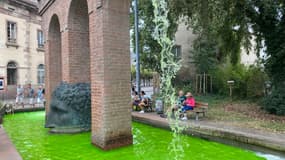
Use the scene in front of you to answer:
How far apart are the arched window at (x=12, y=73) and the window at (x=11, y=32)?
193 cm

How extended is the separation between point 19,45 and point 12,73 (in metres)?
2.40

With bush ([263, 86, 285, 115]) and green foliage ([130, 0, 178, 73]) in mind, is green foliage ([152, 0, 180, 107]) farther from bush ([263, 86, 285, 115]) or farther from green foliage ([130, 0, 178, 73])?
bush ([263, 86, 285, 115])

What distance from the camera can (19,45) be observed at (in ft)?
70.7

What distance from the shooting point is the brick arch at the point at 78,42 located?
712 centimetres

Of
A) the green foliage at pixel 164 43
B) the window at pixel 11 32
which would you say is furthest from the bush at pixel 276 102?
the window at pixel 11 32

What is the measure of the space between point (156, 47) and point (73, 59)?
9.82 metres

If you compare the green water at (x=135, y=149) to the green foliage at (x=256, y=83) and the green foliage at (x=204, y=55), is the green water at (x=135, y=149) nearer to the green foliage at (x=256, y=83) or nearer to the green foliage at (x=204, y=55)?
the green foliage at (x=256, y=83)

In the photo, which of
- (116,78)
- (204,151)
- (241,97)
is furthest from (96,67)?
(241,97)

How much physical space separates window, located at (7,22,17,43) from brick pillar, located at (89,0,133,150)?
59.7 ft

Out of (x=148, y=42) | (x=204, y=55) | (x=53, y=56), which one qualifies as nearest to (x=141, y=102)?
(x=53, y=56)

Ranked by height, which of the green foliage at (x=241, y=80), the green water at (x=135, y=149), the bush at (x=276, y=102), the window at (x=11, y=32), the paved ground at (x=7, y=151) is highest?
the window at (x=11, y=32)

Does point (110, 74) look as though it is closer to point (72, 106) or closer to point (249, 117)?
point (72, 106)

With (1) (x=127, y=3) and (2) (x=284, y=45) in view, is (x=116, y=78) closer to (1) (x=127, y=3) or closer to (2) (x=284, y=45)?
(1) (x=127, y=3)

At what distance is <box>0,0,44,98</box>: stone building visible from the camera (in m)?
20.2
